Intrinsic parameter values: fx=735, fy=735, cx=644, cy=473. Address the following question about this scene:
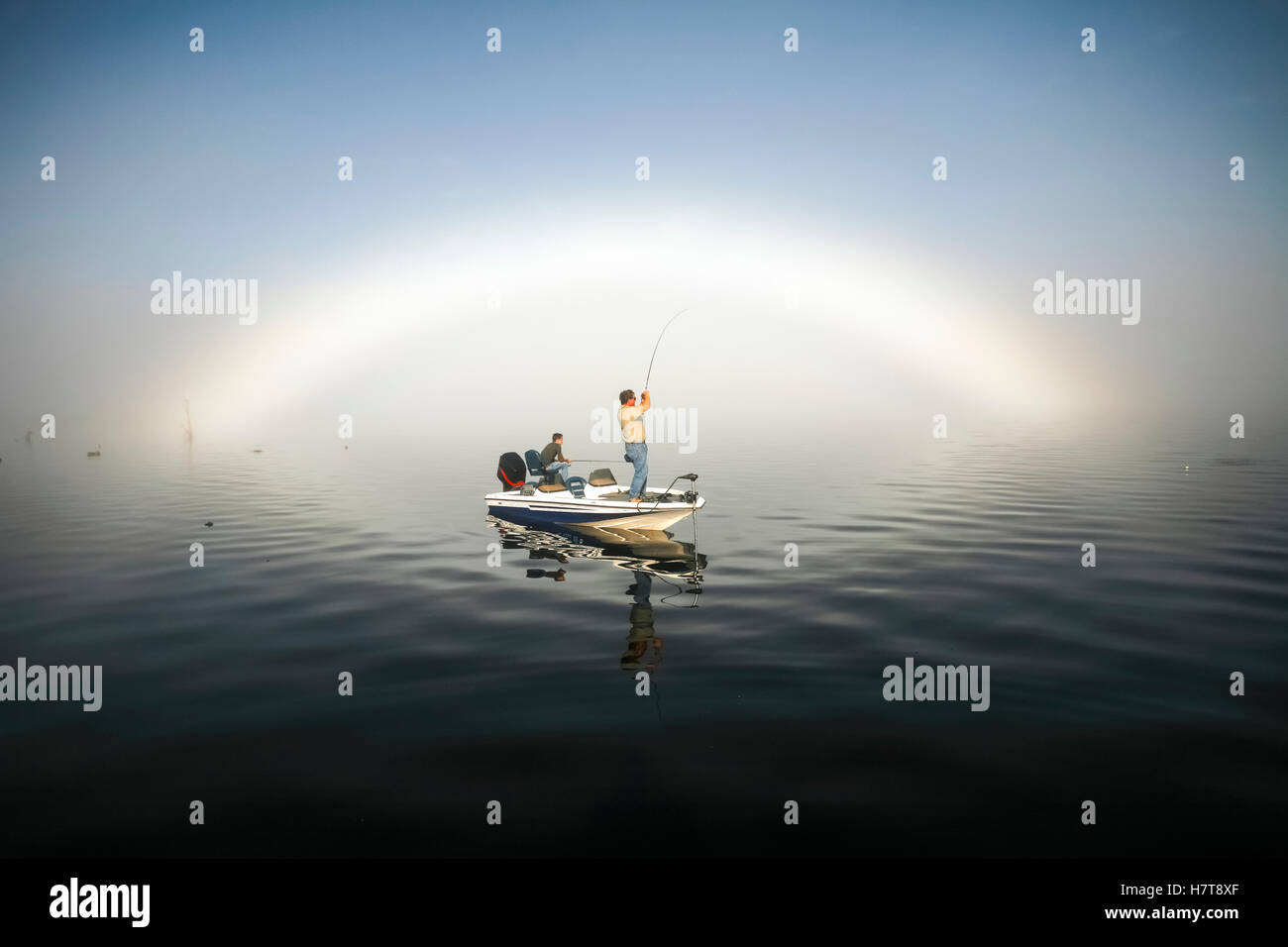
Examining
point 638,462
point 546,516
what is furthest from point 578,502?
point 638,462

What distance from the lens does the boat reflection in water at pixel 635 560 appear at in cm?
1120

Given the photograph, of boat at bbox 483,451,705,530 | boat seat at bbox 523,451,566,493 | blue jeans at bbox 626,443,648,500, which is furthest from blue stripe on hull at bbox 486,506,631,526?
boat seat at bbox 523,451,566,493

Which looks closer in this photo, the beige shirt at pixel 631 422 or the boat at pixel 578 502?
the beige shirt at pixel 631 422

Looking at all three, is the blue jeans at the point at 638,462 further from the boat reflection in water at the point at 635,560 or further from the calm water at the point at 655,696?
the calm water at the point at 655,696

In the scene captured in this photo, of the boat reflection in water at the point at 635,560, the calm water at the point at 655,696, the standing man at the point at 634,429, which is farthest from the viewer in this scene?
the standing man at the point at 634,429

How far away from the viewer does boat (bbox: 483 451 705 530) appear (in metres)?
19.2

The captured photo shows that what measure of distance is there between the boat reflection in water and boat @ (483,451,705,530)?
18.2 inches

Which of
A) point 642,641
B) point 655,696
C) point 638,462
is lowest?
point 655,696

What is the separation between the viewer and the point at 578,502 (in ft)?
66.5

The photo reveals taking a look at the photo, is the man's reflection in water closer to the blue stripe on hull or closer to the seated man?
the blue stripe on hull

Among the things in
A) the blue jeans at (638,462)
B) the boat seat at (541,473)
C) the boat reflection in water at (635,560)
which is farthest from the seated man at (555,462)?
the blue jeans at (638,462)

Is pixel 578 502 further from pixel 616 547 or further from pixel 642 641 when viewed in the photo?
pixel 642 641

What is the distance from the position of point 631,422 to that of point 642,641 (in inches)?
340

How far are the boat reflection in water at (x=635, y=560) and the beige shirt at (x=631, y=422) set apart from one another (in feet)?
9.51
